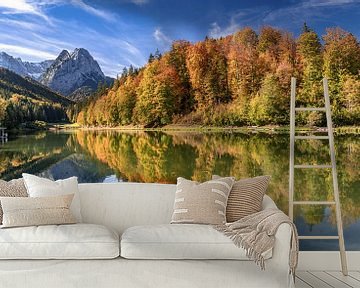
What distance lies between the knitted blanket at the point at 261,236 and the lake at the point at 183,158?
253 centimetres

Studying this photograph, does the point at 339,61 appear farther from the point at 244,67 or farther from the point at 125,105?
the point at 125,105

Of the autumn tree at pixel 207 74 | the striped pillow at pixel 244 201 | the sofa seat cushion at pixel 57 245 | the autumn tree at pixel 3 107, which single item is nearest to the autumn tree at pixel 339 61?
the autumn tree at pixel 207 74

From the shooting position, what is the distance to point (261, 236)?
362 cm

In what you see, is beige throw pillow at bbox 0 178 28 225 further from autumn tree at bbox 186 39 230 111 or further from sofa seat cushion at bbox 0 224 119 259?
autumn tree at bbox 186 39 230 111

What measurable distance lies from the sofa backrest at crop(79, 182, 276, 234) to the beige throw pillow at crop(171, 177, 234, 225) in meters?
0.22

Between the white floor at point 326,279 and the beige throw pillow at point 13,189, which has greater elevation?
the beige throw pillow at point 13,189

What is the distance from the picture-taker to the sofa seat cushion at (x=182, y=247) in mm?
3633

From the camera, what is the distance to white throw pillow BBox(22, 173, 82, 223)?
13.8 ft

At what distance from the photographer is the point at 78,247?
363cm

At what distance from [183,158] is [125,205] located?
7.24ft

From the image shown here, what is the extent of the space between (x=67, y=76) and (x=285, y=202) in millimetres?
2920


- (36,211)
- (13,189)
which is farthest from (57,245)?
(13,189)

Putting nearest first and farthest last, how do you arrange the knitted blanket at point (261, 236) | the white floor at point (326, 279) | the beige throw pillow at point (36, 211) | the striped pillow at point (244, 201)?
the knitted blanket at point (261, 236) → the beige throw pillow at point (36, 211) → the striped pillow at point (244, 201) → the white floor at point (326, 279)

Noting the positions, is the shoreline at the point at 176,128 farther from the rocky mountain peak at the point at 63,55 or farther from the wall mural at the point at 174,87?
the rocky mountain peak at the point at 63,55
